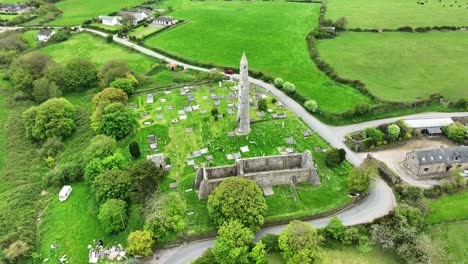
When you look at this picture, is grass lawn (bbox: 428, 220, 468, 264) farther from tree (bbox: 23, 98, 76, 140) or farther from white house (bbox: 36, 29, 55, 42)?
white house (bbox: 36, 29, 55, 42)

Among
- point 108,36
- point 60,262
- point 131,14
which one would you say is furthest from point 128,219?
point 131,14

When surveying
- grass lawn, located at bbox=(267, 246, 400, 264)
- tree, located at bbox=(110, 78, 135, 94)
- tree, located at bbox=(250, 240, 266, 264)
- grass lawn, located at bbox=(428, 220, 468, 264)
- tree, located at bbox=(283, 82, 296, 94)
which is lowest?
grass lawn, located at bbox=(267, 246, 400, 264)

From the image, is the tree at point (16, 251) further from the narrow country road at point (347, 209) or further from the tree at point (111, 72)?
the tree at point (111, 72)

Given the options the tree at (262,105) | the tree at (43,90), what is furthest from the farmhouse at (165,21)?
the tree at (262,105)

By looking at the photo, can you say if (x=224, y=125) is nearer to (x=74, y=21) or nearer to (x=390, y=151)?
(x=390, y=151)

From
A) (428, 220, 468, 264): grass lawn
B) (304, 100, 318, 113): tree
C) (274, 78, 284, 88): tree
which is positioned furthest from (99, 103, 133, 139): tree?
(428, 220, 468, 264): grass lawn

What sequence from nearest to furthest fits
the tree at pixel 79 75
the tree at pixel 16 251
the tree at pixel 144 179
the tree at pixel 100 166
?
1. the tree at pixel 16 251
2. the tree at pixel 144 179
3. the tree at pixel 100 166
4. the tree at pixel 79 75
